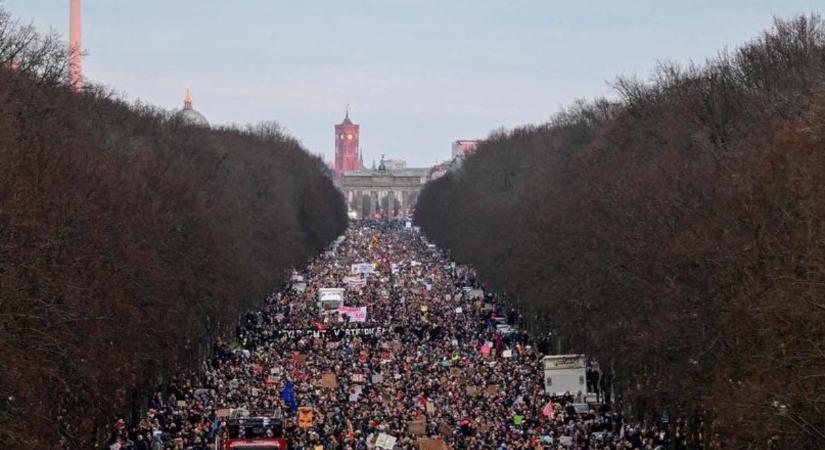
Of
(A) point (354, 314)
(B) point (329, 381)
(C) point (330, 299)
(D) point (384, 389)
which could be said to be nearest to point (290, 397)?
(D) point (384, 389)

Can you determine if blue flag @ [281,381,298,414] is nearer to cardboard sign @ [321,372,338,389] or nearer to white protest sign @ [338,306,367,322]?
cardboard sign @ [321,372,338,389]

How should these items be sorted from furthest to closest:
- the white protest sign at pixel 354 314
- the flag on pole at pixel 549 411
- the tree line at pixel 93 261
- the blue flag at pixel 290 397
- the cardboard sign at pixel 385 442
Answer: the white protest sign at pixel 354 314
the blue flag at pixel 290 397
the flag on pole at pixel 549 411
the cardboard sign at pixel 385 442
the tree line at pixel 93 261

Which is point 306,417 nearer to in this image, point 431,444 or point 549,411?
point 431,444

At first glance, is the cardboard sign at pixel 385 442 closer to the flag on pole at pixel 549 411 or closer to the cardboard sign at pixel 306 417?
the cardboard sign at pixel 306 417

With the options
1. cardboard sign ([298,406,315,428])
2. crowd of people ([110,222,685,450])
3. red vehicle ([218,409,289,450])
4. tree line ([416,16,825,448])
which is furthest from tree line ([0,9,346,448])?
tree line ([416,16,825,448])

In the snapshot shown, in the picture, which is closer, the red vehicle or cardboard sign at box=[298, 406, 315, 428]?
the red vehicle

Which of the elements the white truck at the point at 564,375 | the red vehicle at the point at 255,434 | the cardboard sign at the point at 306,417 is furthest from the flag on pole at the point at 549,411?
the red vehicle at the point at 255,434
